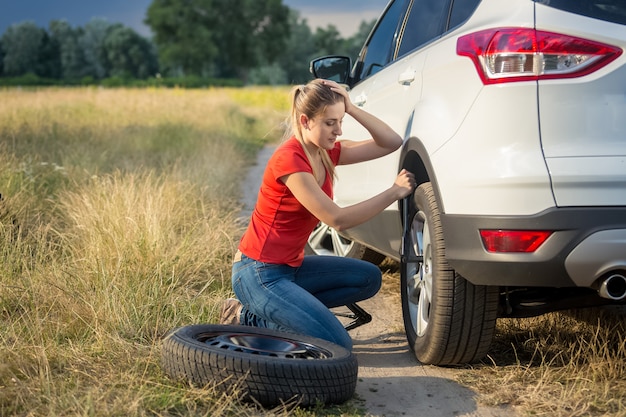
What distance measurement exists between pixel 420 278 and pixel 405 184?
46 centimetres

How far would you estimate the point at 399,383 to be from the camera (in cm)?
390

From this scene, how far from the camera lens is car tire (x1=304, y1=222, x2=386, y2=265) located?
19.4ft

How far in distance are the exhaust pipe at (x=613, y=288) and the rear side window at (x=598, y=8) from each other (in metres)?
0.90

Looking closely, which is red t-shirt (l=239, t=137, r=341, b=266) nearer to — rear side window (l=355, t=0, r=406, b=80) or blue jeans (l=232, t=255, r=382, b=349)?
blue jeans (l=232, t=255, r=382, b=349)

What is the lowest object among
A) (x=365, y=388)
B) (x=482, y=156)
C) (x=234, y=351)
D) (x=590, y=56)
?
(x=365, y=388)

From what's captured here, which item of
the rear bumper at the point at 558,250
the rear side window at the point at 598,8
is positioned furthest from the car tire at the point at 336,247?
the rear side window at the point at 598,8

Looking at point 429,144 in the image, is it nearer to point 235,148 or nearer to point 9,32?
point 235,148

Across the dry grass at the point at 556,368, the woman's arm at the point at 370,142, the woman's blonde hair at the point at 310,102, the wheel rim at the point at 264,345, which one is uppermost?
the woman's blonde hair at the point at 310,102

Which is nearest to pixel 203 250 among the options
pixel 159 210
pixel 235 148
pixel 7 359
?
pixel 159 210

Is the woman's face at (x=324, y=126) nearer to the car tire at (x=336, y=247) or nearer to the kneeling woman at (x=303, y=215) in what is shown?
the kneeling woman at (x=303, y=215)

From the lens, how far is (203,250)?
19.4 ft

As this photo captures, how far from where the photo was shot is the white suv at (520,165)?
10.4ft

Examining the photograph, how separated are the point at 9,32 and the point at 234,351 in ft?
393

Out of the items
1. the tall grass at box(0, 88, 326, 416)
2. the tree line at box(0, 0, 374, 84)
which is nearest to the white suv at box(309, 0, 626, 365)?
the tall grass at box(0, 88, 326, 416)
